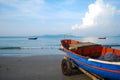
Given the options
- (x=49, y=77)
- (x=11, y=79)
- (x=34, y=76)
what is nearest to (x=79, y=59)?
(x=49, y=77)

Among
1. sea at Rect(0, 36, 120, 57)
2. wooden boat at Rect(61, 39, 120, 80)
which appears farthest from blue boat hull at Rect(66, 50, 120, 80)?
sea at Rect(0, 36, 120, 57)

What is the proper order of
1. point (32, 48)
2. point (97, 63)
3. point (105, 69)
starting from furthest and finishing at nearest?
point (32, 48) < point (97, 63) < point (105, 69)

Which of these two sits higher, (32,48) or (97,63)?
(97,63)

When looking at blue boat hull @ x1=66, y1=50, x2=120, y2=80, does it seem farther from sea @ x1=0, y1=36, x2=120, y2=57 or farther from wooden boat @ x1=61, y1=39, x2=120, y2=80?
sea @ x1=0, y1=36, x2=120, y2=57

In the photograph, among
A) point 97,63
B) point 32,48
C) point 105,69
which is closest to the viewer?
point 105,69

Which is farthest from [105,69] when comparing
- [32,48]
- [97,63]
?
[32,48]

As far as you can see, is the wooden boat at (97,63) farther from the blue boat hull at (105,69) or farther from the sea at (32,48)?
the sea at (32,48)

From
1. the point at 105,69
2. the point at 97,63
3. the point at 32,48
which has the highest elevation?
the point at 97,63

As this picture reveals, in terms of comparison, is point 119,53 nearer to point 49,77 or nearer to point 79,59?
point 79,59

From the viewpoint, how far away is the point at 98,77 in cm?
688

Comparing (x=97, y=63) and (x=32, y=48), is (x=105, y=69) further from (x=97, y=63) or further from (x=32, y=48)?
(x=32, y=48)

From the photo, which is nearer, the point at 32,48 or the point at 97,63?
the point at 97,63

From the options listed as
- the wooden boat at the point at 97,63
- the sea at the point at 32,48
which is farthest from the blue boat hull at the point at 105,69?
the sea at the point at 32,48

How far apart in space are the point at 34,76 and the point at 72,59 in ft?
7.28
